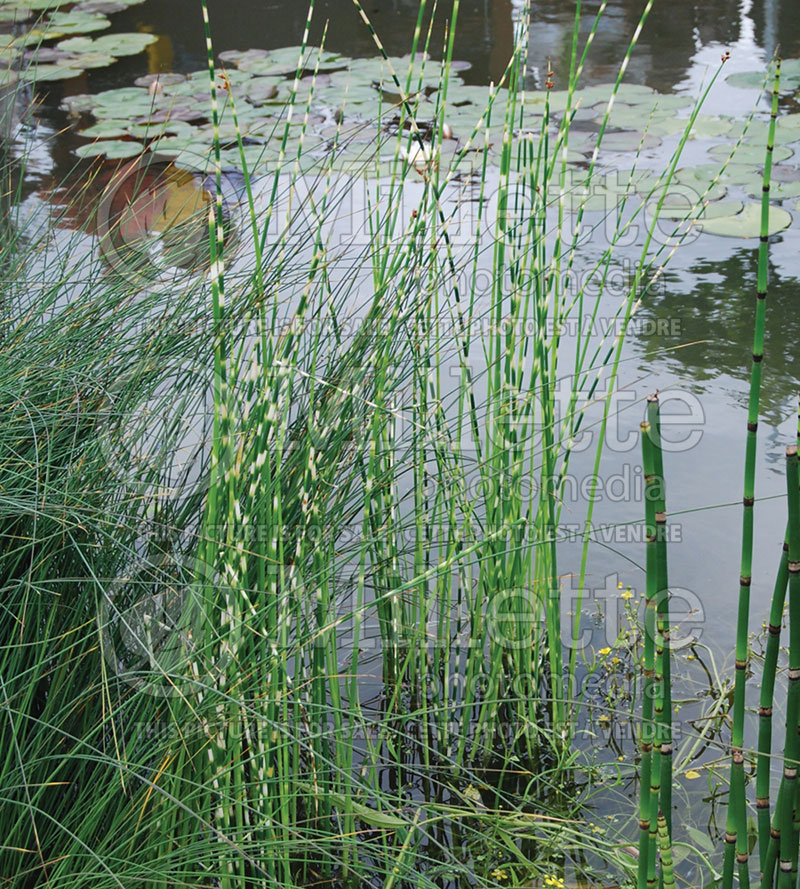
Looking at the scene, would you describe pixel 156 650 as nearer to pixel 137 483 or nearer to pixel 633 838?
pixel 137 483

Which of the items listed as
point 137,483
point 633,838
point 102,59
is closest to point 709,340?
point 633,838

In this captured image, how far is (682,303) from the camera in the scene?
2.88 meters

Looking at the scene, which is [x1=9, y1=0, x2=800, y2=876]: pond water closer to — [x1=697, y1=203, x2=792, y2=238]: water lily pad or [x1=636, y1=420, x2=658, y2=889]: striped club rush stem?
[x1=697, y1=203, x2=792, y2=238]: water lily pad

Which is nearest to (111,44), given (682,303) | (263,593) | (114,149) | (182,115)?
(182,115)

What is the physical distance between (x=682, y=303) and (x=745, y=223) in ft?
1.75

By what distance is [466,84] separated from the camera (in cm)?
449

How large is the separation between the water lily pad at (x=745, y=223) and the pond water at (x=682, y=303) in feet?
0.13

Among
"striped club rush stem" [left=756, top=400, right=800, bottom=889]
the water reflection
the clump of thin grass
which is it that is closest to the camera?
"striped club rush stem" [left=756, top=400, right=800, bottom=889]

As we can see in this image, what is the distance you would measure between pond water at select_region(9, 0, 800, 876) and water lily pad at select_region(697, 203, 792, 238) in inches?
1.6

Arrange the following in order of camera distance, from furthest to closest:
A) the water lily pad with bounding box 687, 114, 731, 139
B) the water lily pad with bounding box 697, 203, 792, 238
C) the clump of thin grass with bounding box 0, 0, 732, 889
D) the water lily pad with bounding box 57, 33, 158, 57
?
1. the water lily pad with bounding box 57, 33, 158, 57
2. the water lily pad with bounding box 687, 114, 731, 139
3. the water lily pad with bounding box 697, 203, 792, 238
4. the clump of thin grass with bounding box 0, 0, 732, 889

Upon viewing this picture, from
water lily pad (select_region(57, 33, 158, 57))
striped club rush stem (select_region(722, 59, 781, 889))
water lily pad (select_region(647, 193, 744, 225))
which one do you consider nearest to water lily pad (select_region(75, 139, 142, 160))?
water lily pad (select_region(57, 33, 158, 57))

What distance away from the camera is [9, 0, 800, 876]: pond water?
2.06m

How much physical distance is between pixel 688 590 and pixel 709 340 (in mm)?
919

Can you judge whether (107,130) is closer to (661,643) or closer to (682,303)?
(682,303)
